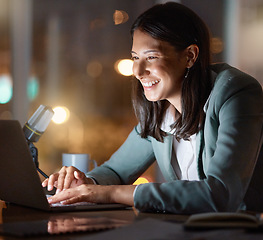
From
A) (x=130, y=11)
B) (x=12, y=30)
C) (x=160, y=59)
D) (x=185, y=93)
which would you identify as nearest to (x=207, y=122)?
(x=185, y=93)

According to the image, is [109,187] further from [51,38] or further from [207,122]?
[51,38]

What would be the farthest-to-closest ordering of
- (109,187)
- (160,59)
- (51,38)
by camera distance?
1. (51,38)
2. (160,59)
3. (109,187)

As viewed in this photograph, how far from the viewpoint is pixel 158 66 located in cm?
174

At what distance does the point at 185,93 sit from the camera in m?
1.75

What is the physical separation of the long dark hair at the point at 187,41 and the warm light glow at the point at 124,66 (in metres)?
2.44

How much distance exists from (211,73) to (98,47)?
8.32 feet

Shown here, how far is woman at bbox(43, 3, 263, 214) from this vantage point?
1.32 m

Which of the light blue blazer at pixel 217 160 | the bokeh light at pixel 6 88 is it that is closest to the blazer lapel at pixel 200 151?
the light blue blazer at pixel 217 160

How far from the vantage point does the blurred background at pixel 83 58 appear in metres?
3.71

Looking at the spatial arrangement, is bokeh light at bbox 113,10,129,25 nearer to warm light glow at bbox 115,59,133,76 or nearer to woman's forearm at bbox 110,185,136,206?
warm light glow at bbox 115,59,133,76

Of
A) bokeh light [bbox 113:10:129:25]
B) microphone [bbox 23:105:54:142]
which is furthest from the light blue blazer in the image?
bokeh light [bbox 113:10:129:25]

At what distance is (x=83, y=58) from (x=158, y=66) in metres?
2.51

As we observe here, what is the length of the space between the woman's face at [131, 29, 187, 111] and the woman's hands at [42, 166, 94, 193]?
17.1 inches

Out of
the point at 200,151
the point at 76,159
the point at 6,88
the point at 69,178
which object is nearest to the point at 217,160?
the point at 200,151
